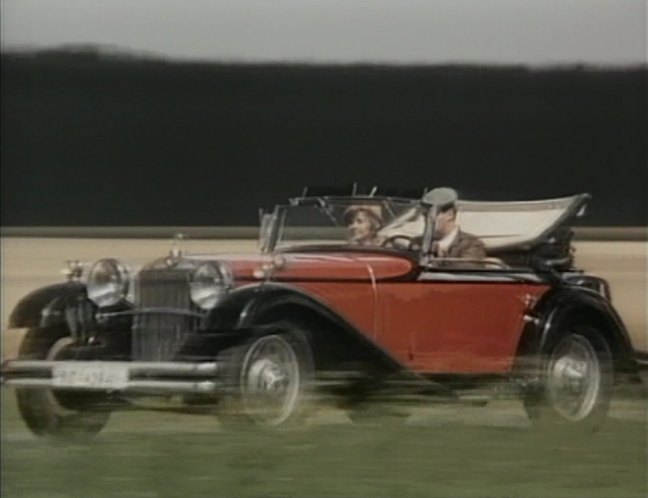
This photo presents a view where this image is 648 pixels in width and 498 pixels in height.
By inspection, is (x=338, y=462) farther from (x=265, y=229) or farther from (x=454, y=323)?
(x=265, y=229)

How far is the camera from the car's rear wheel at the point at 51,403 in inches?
172

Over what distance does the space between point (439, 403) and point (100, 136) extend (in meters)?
1.26

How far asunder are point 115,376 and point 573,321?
1.36 metres

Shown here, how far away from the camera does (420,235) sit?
4.43 meters

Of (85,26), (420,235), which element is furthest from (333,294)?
(85,26)

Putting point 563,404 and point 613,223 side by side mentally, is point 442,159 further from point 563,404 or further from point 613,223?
point 563,404

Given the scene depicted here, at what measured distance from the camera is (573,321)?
440 cm

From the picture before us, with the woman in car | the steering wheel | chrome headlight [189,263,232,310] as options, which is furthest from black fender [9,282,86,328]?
the steering wheel

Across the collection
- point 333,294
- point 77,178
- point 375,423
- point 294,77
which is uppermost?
point 294,77

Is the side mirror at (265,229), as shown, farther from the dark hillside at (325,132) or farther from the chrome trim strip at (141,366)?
the chrome trim strip at (141,366)

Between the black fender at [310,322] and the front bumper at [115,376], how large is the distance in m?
0.15

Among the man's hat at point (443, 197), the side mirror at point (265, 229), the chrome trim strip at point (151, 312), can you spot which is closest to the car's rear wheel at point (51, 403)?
the chrome trim strip at point (151, 312)

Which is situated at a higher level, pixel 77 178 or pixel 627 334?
pixel 77 178

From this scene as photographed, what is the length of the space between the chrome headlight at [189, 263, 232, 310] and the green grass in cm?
34
